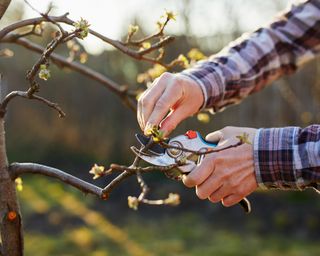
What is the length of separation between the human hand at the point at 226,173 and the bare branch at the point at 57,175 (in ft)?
0.76

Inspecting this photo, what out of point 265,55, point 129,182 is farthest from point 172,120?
point 129,182

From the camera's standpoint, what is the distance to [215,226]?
5785 mm

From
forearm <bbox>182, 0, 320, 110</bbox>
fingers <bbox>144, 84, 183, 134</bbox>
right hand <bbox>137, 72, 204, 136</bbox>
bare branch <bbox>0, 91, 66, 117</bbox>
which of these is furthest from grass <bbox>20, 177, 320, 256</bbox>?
bare branch <bbox>0, 91, 66, 117</bbox>

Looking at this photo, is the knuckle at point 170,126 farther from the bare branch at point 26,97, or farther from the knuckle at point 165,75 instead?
the bare branch at point 26,97

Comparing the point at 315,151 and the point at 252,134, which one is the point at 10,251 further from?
the point at 315,151

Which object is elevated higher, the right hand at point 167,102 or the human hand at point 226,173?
the right hand at point 167,102

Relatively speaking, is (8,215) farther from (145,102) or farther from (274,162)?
(274,162)

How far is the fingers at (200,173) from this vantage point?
1.34 metres

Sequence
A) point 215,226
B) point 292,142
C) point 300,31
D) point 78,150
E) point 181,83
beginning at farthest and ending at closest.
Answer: point 78,150, point 215,226, point 300,31, point 181,83, point 292,142

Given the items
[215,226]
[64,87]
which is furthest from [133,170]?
[64,87]

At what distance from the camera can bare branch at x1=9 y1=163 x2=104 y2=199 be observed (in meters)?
1.24

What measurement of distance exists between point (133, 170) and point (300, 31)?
48.1 inches

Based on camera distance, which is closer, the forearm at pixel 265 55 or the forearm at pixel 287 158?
the forearm at pixel 287 158

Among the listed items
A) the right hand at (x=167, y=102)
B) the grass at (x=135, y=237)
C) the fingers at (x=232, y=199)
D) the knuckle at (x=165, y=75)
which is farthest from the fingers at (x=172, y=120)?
the grass at (x=135, y=237)
